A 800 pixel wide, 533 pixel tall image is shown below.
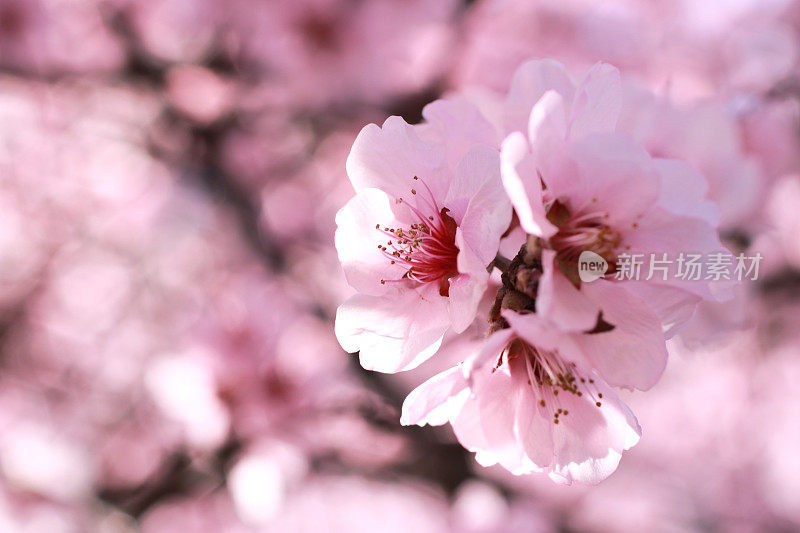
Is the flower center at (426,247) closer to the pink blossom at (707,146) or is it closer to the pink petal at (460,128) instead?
the pink petal at (460,128)

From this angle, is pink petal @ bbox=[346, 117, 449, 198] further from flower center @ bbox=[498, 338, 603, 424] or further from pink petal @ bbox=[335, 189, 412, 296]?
flower center @ bbox=[498, 338, 603, 424]

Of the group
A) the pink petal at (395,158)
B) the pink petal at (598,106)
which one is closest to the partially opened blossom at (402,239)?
the pink petal at (395,158)

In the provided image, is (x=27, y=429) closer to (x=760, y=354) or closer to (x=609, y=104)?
(x=609, y=104)

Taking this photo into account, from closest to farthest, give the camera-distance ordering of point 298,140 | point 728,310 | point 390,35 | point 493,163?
point 493,163 < point 728,310 < point 390,35 < point 298,140

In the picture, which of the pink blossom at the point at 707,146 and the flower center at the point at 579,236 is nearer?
the flower center at the point at 579,236

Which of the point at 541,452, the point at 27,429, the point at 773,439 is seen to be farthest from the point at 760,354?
the point at 27,429

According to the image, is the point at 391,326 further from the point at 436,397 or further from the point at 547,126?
the point at 547,126
